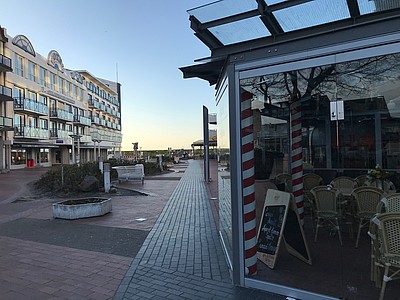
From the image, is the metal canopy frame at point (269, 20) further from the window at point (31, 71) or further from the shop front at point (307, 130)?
the window at point (31, 71)

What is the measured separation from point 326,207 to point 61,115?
1840 inches

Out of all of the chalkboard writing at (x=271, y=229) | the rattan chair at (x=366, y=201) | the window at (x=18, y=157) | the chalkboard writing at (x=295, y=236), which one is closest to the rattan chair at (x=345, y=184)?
the rattan chair at (x=366, y=201)

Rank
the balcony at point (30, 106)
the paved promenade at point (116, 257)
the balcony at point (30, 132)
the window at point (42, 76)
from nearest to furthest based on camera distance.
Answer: the paved promenade at point (116, 257)
the balcony at point (30, 106)
the balcony at point (30, 132)
the window at point (42, 76)

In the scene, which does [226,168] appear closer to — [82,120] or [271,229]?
[271,229]

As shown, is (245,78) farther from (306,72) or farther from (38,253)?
(38,253)

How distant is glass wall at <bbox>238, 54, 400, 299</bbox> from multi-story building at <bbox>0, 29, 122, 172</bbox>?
20.3m

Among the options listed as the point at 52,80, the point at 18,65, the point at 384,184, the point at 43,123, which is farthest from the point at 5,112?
the point at 384,184

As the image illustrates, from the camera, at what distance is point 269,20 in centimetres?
344

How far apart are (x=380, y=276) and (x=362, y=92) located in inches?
89.7

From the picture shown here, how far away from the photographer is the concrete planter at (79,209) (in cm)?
830

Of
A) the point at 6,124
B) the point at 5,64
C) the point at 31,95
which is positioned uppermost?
the point at 5,64

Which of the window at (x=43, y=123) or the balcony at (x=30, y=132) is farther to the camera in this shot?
the window at (x=43, y=123)

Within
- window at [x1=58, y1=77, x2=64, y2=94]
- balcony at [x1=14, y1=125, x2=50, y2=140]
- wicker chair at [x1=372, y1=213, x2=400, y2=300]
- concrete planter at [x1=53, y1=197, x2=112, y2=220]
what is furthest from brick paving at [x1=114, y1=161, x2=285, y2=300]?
window at [x1=58, y1=77, x2=64, y2=94]

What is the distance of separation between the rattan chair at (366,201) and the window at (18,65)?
38.4 m
